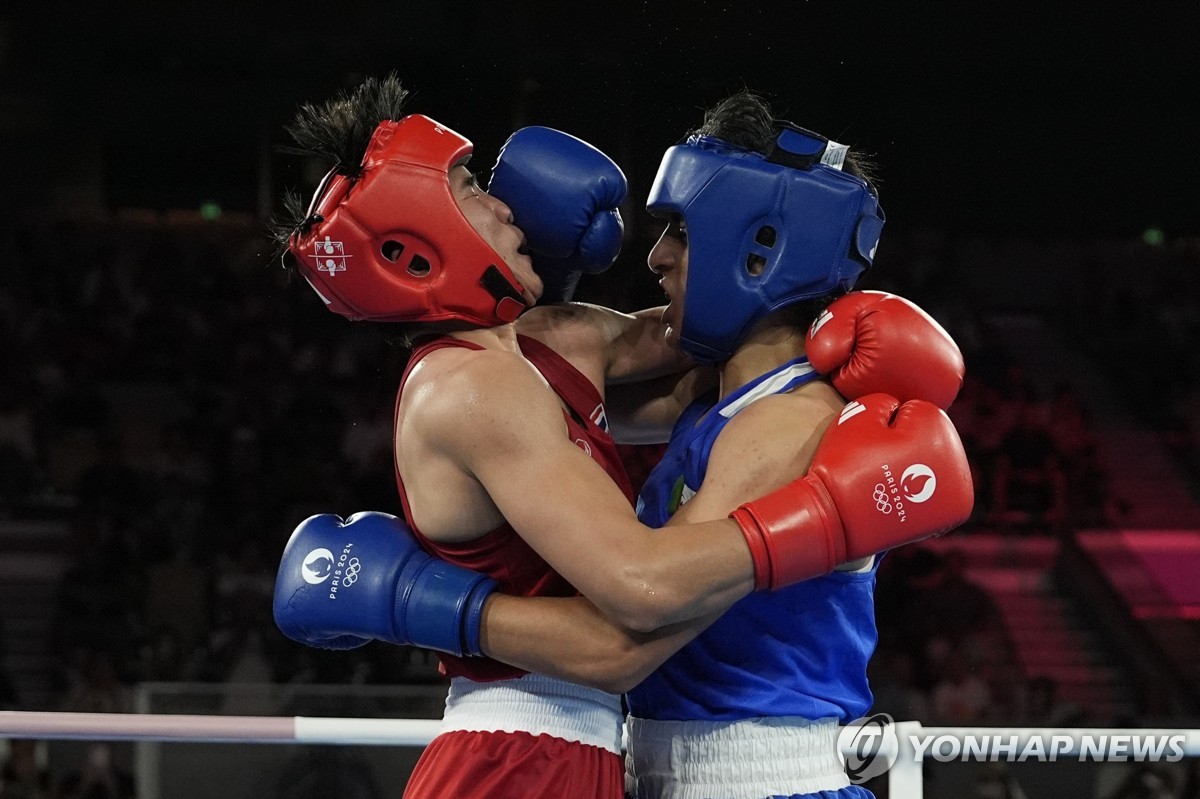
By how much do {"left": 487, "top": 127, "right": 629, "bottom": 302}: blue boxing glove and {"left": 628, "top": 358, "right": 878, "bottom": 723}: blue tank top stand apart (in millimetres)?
391

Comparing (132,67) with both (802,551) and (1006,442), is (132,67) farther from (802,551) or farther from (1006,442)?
(802,551)

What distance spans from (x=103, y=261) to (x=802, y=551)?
27.7 ft

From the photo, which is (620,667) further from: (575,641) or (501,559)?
(501,559)

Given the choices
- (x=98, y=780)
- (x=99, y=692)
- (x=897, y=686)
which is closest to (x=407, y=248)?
(x=98, y=780)

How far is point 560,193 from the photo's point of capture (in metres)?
2.14

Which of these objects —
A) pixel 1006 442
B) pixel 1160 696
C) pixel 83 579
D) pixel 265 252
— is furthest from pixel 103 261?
pixel 1160 696

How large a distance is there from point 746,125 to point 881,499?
0.67 metres

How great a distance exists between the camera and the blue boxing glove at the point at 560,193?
84.4 inches

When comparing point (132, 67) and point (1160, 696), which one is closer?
point (1160, 696)

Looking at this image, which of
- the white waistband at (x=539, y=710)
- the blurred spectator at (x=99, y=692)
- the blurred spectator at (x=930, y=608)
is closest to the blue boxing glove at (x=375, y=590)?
the white waistband at (x=539, y=710)

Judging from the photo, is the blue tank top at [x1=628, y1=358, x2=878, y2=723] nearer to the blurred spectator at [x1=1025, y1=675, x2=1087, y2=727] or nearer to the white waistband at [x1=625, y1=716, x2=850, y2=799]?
the white waistband at [x1=625, y1=716, x2=850, y2=799]

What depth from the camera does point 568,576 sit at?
1775mm

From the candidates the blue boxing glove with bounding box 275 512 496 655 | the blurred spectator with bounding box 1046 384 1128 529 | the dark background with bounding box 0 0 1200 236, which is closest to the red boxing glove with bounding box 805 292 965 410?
the blue boxing glove with bounding box 275 512 496 655

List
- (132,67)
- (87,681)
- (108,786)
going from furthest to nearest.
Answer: (132,67)
(87,681)
(108,786)
